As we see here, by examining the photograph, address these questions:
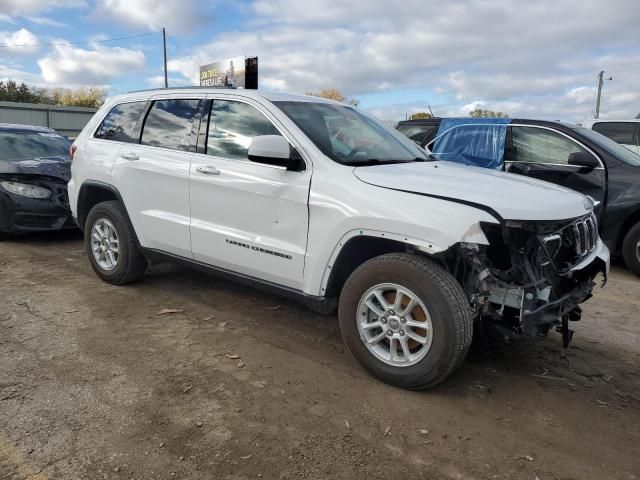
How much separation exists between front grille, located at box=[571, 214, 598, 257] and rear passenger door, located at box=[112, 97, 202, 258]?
288 cm

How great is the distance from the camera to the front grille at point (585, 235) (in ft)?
10.9

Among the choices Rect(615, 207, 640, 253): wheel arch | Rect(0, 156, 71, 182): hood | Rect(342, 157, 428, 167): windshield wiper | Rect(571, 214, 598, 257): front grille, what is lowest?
Rect(615, 207, 640, 253): wheel arch

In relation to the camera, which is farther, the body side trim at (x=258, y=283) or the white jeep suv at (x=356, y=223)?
the body side trim at (x=258, y=283)

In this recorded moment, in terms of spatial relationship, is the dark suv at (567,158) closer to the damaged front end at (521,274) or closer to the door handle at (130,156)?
the damaged front end at (521,274)

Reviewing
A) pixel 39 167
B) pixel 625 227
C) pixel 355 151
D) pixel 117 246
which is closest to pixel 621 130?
pixel 625 227

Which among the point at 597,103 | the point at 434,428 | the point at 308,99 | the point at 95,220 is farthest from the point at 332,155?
the point at 597,103

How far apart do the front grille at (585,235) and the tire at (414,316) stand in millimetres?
938

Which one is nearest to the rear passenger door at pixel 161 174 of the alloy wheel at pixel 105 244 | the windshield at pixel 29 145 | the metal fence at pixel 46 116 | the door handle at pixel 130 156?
the door handle at pixel 130 156

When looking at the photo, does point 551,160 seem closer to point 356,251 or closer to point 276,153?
point 356,251

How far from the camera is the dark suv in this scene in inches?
238

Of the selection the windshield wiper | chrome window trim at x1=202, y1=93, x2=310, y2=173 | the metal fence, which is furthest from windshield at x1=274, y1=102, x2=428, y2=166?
the metal fence

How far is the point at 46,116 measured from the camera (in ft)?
122

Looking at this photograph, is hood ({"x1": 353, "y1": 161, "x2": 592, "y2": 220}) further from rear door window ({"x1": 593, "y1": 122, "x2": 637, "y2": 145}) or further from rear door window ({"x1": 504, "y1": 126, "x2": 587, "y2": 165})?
rear door window ({"x1": 593, "y1": 122, "x2": 637, "y2": 145})

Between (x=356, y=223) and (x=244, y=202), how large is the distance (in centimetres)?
100
